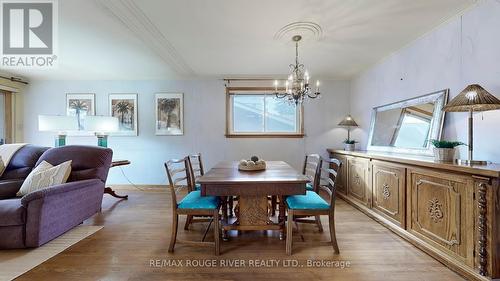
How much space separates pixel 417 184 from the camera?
2221mm

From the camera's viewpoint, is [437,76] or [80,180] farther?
[80,180]

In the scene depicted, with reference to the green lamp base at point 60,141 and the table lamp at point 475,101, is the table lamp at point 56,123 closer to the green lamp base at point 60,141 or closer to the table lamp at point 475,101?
the green lamp base at point 60,141

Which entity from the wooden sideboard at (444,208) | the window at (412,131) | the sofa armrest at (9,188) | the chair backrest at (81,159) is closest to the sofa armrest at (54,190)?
the chair backrest at (81,159)

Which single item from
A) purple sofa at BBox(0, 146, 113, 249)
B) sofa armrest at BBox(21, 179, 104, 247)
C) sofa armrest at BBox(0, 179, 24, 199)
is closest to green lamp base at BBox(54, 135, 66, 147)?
purple sofa at BBox(0, 146, 113, 249)

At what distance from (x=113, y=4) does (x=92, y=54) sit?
161 cm

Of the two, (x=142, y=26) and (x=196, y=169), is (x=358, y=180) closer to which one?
(x=196, y=169)

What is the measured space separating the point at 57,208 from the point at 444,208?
3.62 metres

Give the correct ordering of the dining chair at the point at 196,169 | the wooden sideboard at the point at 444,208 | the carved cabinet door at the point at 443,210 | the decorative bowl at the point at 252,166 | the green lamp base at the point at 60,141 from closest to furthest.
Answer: the wooden sideboard at the point at 444,208, the carved cabinet door at the point at 443,210, the decorative bowl at the point at 252,166, the dining chair at the point at 196,169, the green lamp base at the point at 60,141

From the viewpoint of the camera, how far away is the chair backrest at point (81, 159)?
2830 mm

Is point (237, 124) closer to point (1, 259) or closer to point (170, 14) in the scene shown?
point (170, 14)

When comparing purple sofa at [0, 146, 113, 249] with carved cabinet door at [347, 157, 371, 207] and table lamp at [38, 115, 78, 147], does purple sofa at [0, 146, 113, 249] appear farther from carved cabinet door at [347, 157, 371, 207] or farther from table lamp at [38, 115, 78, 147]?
carved cabinet door at [347, 157, 371, 207]

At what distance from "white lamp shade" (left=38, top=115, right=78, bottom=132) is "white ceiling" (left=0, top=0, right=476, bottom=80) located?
977mm

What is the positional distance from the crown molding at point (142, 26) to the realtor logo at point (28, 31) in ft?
1.88

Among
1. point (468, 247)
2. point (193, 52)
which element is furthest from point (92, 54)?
point (468, 247)
